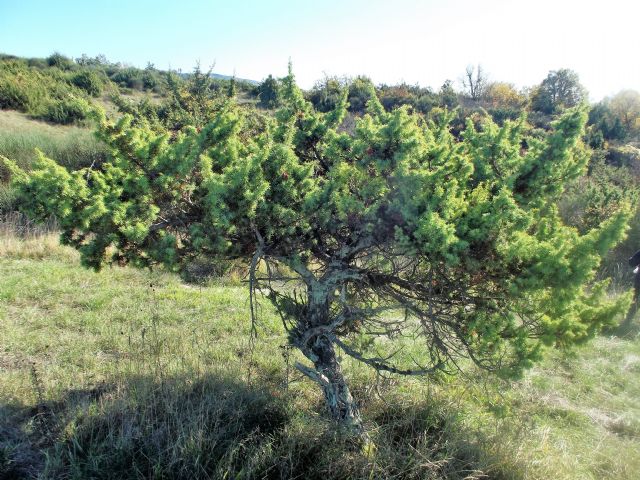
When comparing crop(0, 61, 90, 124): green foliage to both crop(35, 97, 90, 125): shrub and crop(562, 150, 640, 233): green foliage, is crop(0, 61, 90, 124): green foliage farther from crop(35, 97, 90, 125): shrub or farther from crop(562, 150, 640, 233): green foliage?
crop(562, 150, 640, 233): green foliage

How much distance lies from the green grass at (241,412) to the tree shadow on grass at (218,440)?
0.01 m

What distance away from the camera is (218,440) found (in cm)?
322

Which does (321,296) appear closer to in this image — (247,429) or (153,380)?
(247,429)

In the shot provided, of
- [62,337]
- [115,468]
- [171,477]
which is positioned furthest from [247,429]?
[62,337]

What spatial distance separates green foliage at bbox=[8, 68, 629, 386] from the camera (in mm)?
2359

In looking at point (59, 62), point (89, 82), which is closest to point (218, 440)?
point (89, 82)

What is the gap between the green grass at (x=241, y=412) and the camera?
9.97 feet

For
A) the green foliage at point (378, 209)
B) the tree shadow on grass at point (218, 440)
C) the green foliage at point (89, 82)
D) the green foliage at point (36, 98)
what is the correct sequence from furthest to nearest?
1. the green foliage at point (89, 82)
2. the green foliage at point (36, 98)
3. the tree shadow on grass at point (218, 440)
4. the green foliage at point (378, 209)

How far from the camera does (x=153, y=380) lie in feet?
12.3

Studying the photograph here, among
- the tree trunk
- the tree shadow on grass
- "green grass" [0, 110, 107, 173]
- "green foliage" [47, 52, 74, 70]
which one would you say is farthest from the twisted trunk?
"green foliage" [47, 52, 74, 70]

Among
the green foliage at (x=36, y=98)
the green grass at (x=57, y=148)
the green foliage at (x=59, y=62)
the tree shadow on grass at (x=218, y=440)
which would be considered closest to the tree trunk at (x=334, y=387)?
the tree shadow on grass at (x=218, y=440)

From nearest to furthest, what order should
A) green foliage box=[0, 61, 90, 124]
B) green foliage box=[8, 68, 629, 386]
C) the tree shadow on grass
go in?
green foliage box=[8, 68, 629, 386] < the tree shadow on grass < green foliage box=[0, 61, 90, 124]

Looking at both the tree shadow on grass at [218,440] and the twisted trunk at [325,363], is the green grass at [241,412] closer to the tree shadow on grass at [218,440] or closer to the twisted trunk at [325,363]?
the tree shadow on grass at [218,440]

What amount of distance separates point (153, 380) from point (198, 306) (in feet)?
8.42
